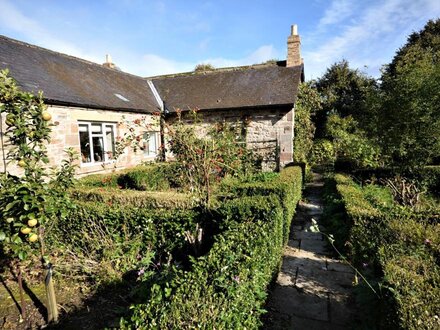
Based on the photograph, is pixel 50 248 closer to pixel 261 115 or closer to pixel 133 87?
pixel 261 115

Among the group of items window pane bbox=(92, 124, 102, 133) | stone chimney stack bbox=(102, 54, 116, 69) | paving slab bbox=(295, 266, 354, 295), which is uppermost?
stone chimney stack bbox=(102, 54, 116, 69)

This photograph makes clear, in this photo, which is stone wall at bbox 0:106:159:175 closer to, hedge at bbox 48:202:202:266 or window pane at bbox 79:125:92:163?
window pane at bbox 79:125:92:163

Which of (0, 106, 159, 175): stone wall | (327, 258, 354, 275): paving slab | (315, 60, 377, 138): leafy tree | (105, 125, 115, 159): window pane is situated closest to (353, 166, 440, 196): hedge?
(327, 258, 354, 275): paving slab

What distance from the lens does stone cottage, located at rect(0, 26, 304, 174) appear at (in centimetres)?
908

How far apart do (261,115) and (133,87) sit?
296 inches

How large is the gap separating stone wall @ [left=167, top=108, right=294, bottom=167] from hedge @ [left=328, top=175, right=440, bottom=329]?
23.7ft

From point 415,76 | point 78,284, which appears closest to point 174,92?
point 415,76

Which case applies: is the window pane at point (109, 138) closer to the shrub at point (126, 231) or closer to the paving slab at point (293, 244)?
the shrub at point (126, 231)

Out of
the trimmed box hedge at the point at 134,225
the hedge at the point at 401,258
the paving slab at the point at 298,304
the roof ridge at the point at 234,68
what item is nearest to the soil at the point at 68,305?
the trimmed box hedge at the point at 134,225

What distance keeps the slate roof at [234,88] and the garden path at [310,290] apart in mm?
7943

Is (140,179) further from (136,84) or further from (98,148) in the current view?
(136,84)

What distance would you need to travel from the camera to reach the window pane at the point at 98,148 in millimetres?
10579

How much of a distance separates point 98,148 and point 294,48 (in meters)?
10.9

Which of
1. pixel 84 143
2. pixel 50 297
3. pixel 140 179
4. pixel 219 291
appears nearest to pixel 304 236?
pixel 219 291
